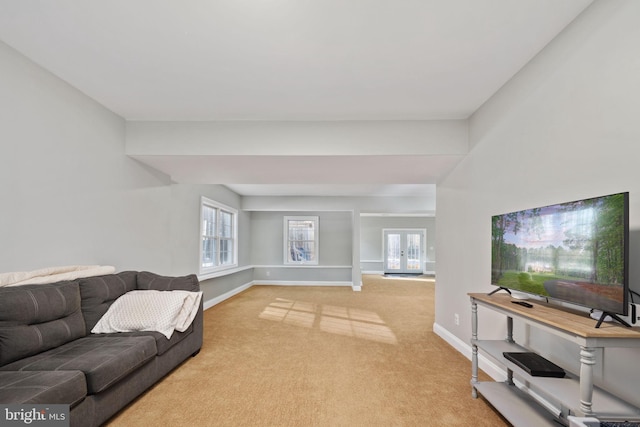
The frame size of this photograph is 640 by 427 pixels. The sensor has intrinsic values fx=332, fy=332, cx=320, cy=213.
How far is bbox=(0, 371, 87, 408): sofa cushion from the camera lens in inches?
62.4

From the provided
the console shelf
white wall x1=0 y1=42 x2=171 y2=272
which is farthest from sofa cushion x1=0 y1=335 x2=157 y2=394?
the console shelf

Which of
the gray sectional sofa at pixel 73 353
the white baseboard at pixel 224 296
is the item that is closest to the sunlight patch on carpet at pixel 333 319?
the white baseboard at pixel 224 296

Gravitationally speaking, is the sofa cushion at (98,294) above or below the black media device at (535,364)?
above

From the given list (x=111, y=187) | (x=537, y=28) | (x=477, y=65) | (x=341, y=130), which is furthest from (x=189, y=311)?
(x=537, y=28)

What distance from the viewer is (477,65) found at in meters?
2.45

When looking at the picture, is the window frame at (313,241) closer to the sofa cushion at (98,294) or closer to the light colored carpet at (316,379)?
the light colored carpet at (316,379)

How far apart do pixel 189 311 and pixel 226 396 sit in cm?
90

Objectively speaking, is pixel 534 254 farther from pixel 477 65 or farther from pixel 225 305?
pixel 225 305

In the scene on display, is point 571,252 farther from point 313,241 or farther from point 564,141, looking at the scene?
point 313,241

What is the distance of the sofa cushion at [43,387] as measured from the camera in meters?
1.58

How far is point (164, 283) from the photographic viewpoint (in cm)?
334

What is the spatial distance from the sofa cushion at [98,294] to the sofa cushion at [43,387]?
0.83 metres

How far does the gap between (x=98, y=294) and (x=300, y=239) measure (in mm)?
6770

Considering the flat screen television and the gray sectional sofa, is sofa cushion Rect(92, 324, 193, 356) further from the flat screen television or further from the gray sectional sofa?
the flat screen television
